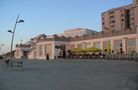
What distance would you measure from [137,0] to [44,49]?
8754 centimetres

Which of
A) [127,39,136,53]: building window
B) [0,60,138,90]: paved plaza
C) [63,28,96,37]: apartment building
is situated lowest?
[0,60,138,90]: paved plaza

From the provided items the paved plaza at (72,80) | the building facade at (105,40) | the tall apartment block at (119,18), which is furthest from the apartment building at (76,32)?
the paved plaza at (72,80)

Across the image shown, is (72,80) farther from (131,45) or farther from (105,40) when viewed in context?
(105,40)

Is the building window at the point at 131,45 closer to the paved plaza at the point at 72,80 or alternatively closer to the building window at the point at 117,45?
the building window at the point at 117,45

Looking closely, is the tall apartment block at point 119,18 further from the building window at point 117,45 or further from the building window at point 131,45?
the building window at point 131,45

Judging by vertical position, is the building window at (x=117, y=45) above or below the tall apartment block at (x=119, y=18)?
below

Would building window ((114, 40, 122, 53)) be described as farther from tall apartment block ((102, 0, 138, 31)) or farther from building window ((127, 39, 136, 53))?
tall apartment block ((102, 0, 138, 31))

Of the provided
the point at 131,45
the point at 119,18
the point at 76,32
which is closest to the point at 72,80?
the point at 131,45

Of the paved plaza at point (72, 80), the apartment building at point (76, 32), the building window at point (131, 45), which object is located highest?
the apartment building at point (76, 32)

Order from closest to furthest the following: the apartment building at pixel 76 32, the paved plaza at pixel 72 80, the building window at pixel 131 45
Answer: the paved plaza at pixel 72 80 → the building window at pixel 131 45 → the apartment building at pixel 76 32

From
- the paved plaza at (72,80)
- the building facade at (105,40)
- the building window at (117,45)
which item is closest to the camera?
the paved plaza at (72,80)

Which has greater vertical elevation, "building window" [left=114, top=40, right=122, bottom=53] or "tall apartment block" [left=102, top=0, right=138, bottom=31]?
"tall apartment block" [left=102, top=0, right=138, bottom=31]

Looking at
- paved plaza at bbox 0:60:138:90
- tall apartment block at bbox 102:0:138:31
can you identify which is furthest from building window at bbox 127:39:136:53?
paved plaza at bbox 0:60:138:90

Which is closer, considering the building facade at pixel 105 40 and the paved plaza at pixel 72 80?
the paved plaza at pixel 72 80
